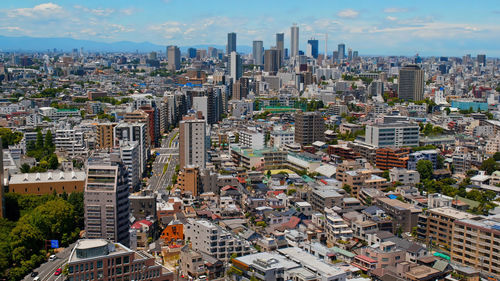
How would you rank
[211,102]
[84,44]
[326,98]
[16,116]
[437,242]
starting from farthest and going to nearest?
[84,44]
[326,98]
[211,102]
[16,116]
[437,242]

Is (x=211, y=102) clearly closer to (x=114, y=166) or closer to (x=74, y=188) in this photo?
(x=74, y=188)

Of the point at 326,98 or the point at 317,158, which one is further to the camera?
the point at 326,98

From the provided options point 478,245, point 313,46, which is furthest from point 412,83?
point 313,46

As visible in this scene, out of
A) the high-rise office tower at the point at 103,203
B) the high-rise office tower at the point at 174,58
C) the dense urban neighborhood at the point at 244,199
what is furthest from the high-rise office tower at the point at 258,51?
the high-rise office tower at the point at 103,203

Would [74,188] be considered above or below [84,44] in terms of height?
below

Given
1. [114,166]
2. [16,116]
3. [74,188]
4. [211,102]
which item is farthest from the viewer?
[211,102]

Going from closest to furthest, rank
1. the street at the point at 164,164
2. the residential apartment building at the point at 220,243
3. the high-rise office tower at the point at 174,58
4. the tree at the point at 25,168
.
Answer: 1. the residential apartment building at the point at 220,243
2. the tree at the point at 25,168
3. the street at the point at 164,164
4. the high-rise office tower at the point at 174,58

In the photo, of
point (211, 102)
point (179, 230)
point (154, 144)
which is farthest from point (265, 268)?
point (211, 102)

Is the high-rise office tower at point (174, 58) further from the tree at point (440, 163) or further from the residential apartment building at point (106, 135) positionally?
the tree at point (440, 163)
